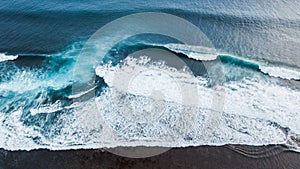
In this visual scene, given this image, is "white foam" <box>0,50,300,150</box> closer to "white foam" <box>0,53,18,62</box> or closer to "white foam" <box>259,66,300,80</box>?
"white foam" <box>259,66,300,80</box>

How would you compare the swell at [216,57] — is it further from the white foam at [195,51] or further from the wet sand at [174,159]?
the wet sand at [174,159]

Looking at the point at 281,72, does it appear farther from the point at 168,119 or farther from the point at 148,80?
the point at 148,80

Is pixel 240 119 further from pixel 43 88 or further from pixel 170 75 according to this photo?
pixel 43 88

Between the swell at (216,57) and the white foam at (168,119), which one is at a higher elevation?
the swell at (216,57)

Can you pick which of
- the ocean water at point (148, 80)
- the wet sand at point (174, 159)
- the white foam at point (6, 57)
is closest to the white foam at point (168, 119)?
the ocean water at point (148, 80)

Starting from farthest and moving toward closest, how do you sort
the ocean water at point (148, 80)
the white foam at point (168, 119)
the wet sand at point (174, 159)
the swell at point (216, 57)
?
1. the swell at point (216, 57)
2. the ocean water at point (148, 80)
3. the white foam at point (168, 119)
4. the wet sand at point (174, 159)

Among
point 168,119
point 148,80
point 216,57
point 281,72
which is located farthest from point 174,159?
point 281,72

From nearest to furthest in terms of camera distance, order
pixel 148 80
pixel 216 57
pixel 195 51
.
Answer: pixel 148 80, pixel 216 57, pixel 195 51
